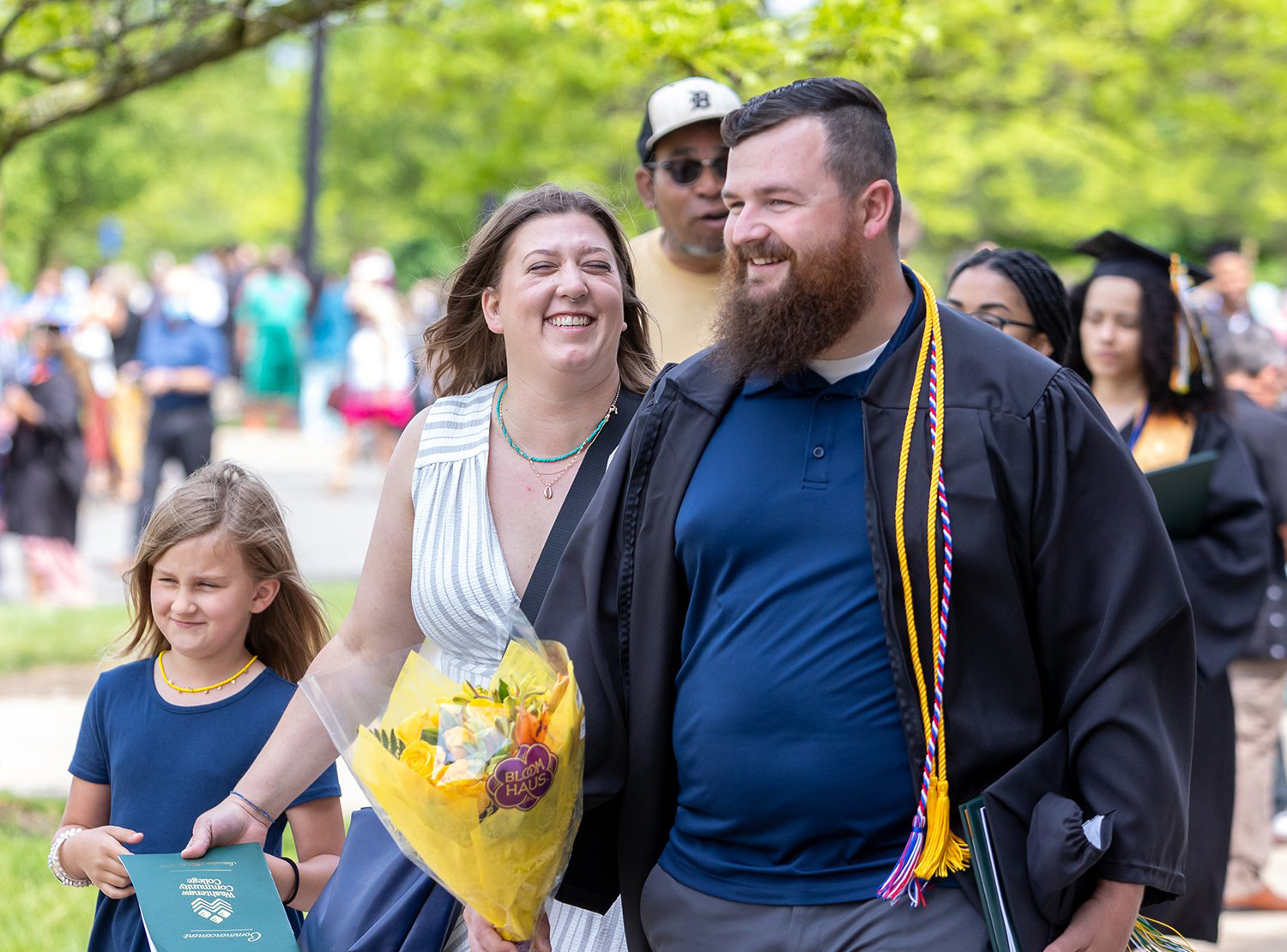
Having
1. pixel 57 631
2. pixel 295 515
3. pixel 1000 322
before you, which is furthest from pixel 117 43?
pixel 295 515

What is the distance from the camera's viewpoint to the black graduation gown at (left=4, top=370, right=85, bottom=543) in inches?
454

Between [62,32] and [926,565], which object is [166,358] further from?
[926,565]

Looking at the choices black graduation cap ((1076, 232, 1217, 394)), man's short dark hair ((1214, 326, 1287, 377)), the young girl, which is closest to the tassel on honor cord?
the young girl

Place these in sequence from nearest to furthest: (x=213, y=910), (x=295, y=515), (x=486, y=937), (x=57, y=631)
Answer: (x=486, y=937) < (x=213, y=910) < (x=57, y=631) < (x=295, y=515)

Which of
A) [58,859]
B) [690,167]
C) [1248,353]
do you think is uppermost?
[690,167]

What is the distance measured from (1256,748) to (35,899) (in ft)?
14.8

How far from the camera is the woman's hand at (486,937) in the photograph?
295 cm

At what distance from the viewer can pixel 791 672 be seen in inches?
107

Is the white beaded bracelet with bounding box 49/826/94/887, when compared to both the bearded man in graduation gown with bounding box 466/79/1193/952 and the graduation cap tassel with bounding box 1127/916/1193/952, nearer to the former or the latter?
the bearded man in graduation gown with bounding box 466/79/1193/952

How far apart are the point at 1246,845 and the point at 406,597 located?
4097 mm

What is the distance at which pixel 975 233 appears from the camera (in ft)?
104

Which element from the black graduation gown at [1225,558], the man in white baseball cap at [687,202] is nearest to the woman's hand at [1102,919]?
the man in white baseball cap at [687,202]

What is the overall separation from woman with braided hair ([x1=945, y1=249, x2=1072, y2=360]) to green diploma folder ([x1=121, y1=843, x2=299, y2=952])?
2.54m

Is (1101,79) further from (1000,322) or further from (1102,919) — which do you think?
(1102,919)
